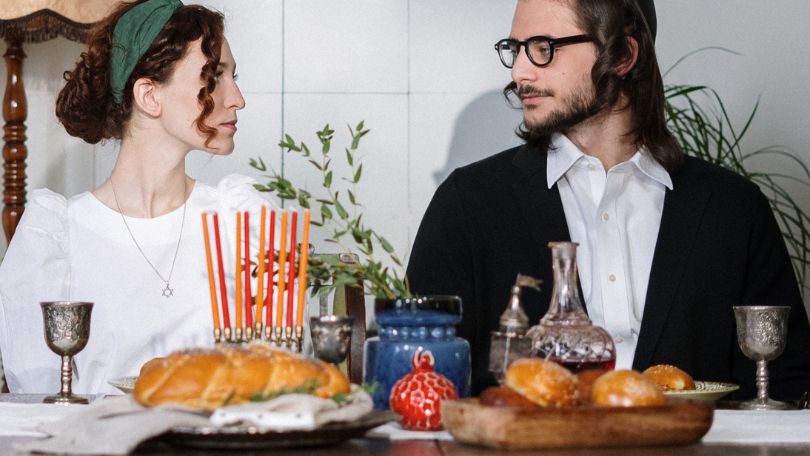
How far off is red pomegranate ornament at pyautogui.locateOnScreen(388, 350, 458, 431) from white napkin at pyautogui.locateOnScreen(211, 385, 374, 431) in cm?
18

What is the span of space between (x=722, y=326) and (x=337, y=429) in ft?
4.52

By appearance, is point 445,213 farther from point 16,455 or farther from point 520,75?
point 16,455

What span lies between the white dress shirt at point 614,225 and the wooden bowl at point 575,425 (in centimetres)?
103

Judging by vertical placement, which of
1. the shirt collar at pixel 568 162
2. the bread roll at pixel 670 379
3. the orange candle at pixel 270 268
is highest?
the shirt collar at pixel 568 162

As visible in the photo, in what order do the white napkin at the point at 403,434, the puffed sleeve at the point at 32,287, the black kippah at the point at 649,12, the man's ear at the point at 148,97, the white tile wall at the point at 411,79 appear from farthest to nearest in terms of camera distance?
the white tile wall at the point at 411,79, the black kippah at the point at 649,12, the man's ear at the point at 148,97, the puffed sleeve at the point at 32,287, the white napkin at the point at 403,434

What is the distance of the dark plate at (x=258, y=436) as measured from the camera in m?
1.22

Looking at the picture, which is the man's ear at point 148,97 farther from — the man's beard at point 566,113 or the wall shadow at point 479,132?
the wall shadow at point 479,132

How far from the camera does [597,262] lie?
242 centimetres

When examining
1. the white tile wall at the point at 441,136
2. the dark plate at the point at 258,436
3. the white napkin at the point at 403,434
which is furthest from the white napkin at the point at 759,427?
the white tile wall at the point at 441,136

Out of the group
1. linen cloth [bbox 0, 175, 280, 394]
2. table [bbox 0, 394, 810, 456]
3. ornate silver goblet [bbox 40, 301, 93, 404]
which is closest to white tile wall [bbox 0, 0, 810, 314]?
linen cloth [bbox 0, 175, 280, 394]

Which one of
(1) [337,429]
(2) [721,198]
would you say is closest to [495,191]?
(2) [721,198]

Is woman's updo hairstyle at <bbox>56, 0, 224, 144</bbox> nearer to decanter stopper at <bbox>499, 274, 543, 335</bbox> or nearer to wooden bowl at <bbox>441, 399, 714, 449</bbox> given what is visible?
decanter stopper at <bbox>499, 274, 543, 335</bbox>

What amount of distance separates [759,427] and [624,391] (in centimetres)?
31

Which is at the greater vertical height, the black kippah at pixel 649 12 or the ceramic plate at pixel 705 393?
the black kippah at pixel 649 12
